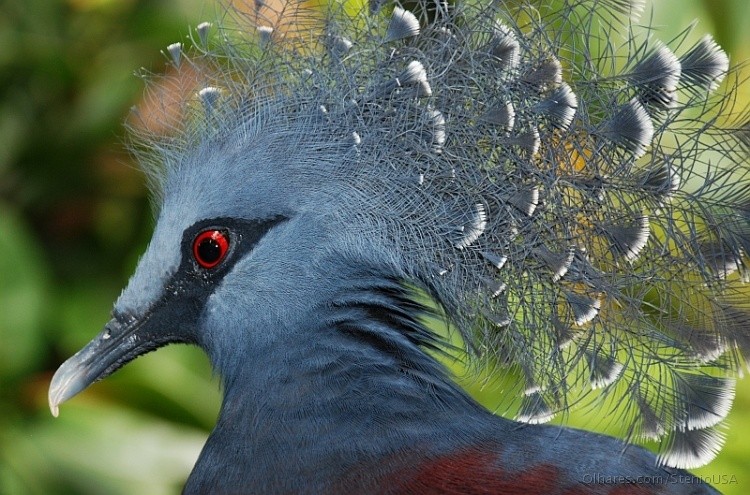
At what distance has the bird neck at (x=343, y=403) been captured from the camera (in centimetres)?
151

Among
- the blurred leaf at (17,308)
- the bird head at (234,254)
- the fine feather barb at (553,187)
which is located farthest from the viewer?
the blurred leaf at (17,308)

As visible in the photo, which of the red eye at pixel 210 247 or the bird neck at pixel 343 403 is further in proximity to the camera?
the red eye at pixel 210 247

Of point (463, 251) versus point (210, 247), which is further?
point (210, 247)

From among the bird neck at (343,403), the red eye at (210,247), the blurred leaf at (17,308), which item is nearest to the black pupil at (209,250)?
the red eye at (210,247)

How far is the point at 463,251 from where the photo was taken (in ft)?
5.08

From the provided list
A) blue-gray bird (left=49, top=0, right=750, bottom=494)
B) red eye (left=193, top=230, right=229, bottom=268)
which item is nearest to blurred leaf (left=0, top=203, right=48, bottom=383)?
blue-gray bird (left=49, top=0, right=750, bottom=494)

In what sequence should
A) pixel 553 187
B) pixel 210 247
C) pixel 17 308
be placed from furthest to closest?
pixel 17 308
pixel 210 247
pixel 553 187

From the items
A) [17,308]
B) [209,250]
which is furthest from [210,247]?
[17,308]

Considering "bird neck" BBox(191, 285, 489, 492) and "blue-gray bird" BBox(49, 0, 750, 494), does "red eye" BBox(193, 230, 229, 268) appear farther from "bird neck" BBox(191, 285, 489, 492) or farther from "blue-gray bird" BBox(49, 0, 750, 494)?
"bird neck" BBox(191, 285, 489, 492)

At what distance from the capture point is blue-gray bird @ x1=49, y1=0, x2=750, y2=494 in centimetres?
147

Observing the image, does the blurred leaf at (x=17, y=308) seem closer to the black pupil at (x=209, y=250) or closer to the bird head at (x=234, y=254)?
the bird head at (x=234, y=254)

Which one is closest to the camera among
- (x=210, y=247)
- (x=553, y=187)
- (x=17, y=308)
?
(x=553, y=187)

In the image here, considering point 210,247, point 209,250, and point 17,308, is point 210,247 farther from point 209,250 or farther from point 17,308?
point 17,308

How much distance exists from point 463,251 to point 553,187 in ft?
0.62
